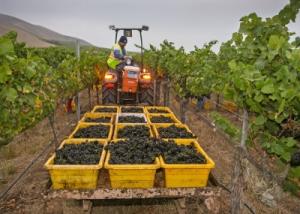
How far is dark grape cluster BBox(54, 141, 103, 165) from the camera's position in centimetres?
317

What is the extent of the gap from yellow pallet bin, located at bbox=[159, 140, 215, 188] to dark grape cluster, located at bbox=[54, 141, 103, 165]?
696mm

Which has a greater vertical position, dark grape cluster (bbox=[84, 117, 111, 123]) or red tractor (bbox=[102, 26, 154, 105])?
red tractor (bbox=[102, 26, 154, 105])

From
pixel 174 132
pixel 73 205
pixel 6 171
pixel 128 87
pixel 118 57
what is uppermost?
pixel 118 57

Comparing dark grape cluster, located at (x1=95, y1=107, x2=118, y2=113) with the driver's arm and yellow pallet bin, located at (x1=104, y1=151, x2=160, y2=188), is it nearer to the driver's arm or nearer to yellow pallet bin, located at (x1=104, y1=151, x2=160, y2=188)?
the driver's arm

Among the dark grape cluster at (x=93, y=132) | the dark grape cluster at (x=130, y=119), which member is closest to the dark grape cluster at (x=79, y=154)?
the dark grape cluster at (x=93, y=132)

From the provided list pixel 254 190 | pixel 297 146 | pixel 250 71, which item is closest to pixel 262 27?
pixel 250 71

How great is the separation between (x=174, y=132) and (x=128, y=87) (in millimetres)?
3980

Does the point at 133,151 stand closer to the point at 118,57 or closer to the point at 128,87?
the point at 128,87

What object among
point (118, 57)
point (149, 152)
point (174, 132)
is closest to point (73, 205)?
point (149, 152)

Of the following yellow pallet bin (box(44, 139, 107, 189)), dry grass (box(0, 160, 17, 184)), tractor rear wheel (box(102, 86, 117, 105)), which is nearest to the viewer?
yellow pallet bin (box(44, 139, 107, 189))

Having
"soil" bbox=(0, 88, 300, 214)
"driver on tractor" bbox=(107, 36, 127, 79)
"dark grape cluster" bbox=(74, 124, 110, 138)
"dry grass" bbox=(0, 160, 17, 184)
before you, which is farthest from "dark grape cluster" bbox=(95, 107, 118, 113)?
"dry grass" bbox=(0, 160, 17, 184)

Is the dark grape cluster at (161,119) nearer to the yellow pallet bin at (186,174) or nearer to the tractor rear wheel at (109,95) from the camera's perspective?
the yellow pallet bin at (186,174)

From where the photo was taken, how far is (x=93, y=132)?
14.5 feet

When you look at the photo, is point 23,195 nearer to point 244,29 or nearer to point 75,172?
point 75,172
